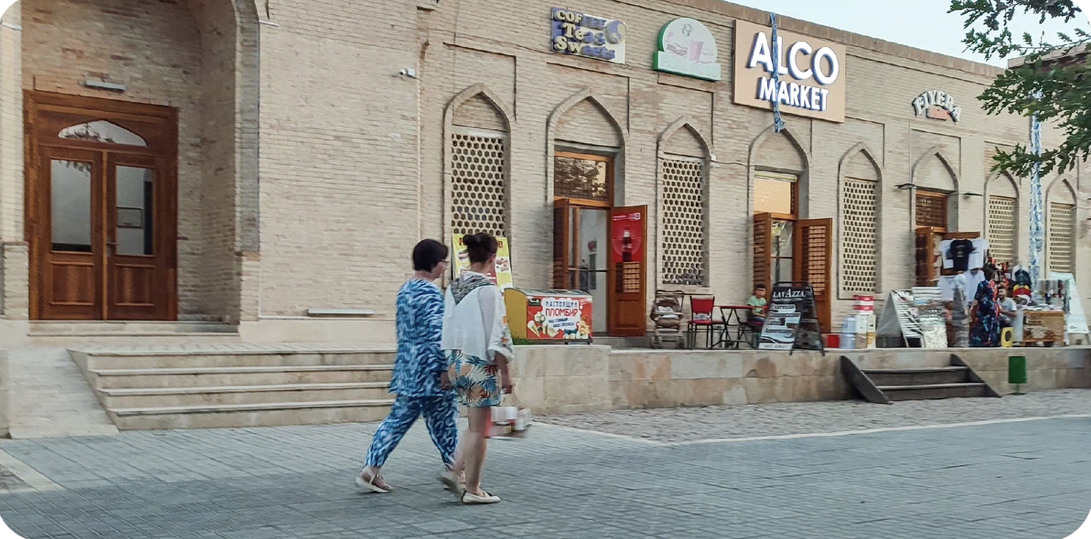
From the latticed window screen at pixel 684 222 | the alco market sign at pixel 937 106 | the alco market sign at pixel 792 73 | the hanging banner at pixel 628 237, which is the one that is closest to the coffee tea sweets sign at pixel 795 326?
the hanging banner at pixel 628 237

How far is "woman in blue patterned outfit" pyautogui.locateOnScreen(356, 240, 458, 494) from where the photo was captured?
22.5 ft

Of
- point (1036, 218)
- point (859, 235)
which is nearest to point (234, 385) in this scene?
point (859, 235)

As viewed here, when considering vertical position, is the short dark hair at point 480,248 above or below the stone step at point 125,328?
above

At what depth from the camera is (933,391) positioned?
16359 mm

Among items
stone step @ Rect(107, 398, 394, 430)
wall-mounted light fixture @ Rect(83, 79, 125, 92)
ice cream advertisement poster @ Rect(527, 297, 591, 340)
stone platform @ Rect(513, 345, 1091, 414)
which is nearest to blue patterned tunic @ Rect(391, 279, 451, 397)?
stone step @ Rect(107, 398, 394, 430)

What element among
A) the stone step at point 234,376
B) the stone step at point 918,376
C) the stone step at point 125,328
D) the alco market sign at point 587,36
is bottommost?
the stone step at point 918,376

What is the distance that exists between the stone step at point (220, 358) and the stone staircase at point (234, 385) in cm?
1

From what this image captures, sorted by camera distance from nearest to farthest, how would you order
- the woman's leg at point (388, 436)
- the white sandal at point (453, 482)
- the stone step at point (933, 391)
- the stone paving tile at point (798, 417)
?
the white sandal at point (453, 482) < the woman's leg at point (388, 436) < the stone paving tile at point (798, 417) < the stone step at point (933, 391)

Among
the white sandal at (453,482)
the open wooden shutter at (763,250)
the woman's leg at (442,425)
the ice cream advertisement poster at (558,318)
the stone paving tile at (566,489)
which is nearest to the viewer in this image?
the stone paving tile at (566,489)

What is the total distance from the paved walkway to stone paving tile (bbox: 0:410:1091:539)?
0.06ft

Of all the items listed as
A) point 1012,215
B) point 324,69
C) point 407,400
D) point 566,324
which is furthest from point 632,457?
point 1012,215

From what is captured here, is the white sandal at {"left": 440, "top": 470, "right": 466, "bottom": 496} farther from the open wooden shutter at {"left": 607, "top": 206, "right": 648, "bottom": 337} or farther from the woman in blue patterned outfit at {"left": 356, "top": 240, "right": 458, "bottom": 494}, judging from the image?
the open wooden shutter at {"left": 607, "top": 206, "right": 648, "bottom": 337}

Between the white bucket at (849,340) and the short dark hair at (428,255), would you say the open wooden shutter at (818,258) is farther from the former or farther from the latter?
the short dark hair at (428,255)

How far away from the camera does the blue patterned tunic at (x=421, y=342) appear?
6906 mm
